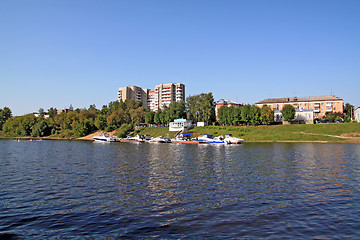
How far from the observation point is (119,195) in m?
22.2

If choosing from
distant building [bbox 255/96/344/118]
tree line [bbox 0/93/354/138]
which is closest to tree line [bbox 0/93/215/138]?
tree line [bbox 0/93/354/138]

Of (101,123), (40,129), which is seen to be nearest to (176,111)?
(101,123)

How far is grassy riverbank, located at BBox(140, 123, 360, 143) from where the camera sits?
9281 cm

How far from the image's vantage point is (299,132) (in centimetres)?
10450

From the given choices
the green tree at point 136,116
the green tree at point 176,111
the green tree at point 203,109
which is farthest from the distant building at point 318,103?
the green tree at point 136,116

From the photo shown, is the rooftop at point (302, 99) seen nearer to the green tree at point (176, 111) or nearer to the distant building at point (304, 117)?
the distant building at point (304, 117)

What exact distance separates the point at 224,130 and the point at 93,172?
93421mm

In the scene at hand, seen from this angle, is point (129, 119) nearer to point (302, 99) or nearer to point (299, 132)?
point (299, 132)

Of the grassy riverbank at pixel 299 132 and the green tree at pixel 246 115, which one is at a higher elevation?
the green tree at pixel 246 115

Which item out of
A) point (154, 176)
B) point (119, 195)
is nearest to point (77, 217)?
point (119, 195)

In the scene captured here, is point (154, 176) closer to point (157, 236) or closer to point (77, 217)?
point (77, 217)

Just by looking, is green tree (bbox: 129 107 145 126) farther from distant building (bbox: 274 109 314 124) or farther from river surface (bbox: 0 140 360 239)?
river surface (bbox: 0 140 360 239)

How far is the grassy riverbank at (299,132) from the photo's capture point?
305 ft

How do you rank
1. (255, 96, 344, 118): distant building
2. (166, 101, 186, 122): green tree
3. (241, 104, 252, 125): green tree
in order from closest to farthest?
(241, 104, 252, 125): green tree, (255, 96, 344, 118): distant building, (166, 101, 186, 122): green tree
